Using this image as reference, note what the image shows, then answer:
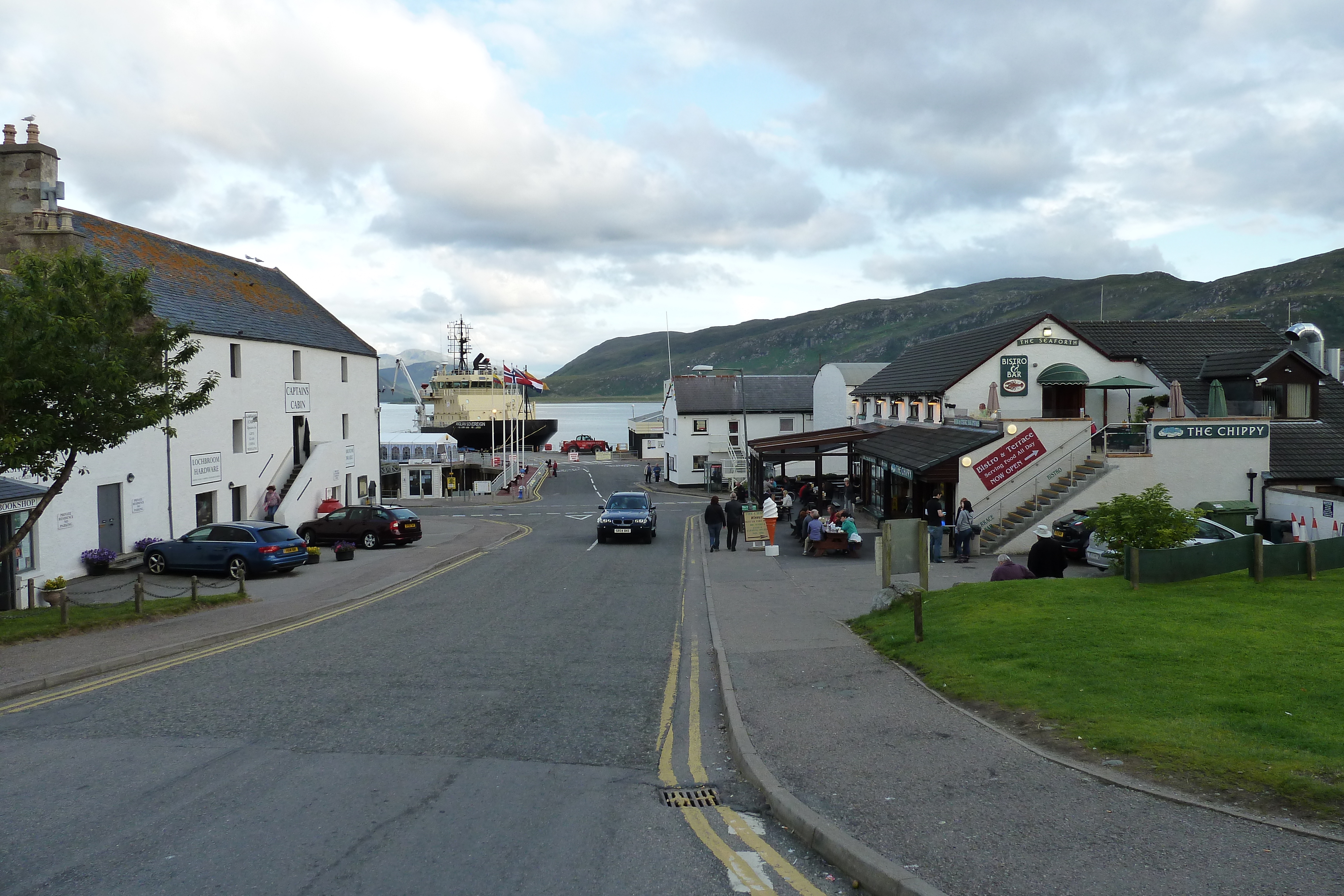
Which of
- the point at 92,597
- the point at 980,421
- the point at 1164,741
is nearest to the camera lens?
the point at 1164,741

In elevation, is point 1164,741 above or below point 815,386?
below

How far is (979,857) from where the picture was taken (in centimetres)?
578

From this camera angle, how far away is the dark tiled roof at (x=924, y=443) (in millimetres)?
26656

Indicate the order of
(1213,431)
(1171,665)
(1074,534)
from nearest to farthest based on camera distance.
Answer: (1171,665) → (1074,534) → (1213,431)

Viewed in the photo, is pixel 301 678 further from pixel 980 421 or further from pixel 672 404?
pixel 672 404

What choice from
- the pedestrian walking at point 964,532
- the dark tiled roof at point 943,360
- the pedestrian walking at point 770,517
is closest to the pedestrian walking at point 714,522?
the pedestrian walking at point 770,517

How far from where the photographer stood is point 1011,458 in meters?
26.6

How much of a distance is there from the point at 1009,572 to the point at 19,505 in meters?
18.8

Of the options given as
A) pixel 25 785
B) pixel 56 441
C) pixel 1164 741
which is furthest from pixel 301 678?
pixel 1164 741

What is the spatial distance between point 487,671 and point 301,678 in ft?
7.58

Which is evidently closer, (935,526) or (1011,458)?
(935,526)

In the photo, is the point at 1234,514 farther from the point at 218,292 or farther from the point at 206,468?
the point at 218,292

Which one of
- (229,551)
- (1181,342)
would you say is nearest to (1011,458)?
(1181,342)

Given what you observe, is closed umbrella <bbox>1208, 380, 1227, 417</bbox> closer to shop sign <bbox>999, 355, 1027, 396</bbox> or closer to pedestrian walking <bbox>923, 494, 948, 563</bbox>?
shop sign <bbox>999, 355, 1027, 396</bbox>
